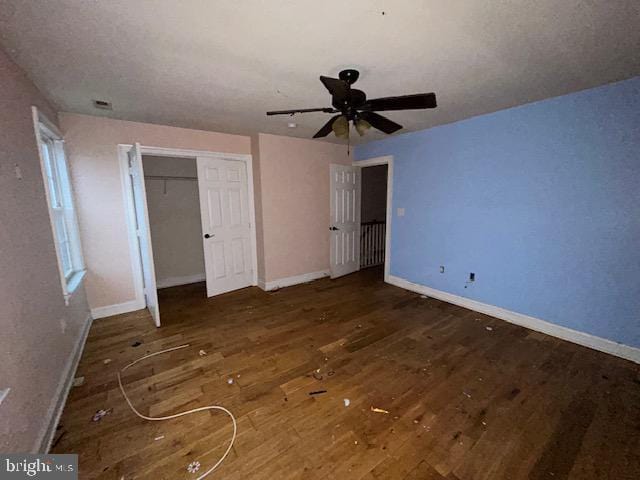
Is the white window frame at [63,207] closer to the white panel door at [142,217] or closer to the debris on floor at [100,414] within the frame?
the white panel door at [142,217]

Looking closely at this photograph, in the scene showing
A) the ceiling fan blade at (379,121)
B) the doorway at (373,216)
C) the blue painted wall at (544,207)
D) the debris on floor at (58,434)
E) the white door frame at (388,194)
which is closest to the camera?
the debris on floor at (58,434)

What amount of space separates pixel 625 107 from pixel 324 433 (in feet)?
11.5

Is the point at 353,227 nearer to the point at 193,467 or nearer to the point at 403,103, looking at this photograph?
the point at 403,103

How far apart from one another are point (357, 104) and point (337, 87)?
0.97ft

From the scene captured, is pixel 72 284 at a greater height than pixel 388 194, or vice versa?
pixel 388 194

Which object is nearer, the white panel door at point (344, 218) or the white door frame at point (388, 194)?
the white door frame at point (388, 194)

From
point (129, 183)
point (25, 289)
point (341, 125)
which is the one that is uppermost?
point (341, 125)

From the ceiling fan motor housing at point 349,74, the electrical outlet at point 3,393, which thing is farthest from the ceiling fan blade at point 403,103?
the electrical outlet at point 3,393

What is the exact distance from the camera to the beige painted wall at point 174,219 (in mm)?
4141

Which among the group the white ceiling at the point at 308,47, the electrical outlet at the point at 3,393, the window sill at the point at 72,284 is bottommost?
the electrical outlet at the point at 3,393

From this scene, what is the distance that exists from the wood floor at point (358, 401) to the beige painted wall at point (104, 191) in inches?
18.9

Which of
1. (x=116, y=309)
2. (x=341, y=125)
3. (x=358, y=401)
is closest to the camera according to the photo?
(x=358, y=401)

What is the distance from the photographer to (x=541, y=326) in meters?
2.76

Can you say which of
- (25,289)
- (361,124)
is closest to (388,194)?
(361,124)
